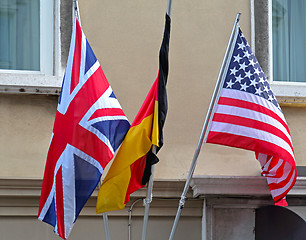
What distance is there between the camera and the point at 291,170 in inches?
281

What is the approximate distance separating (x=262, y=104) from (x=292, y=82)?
1.69 m

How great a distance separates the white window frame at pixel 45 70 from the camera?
7.56 metres

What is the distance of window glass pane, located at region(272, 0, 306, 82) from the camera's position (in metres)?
8.48

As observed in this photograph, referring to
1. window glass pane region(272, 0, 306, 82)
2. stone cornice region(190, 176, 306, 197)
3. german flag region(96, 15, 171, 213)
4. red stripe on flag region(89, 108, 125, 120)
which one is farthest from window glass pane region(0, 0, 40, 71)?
window glass pane region(272, 0, 306, 82)

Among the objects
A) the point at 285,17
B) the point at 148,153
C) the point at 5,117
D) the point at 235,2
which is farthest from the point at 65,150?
the point at 285,17

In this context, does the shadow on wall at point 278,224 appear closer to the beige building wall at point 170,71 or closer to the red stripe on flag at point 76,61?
the beige building wall at point 170,71

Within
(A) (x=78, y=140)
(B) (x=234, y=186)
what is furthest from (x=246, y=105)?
(A) (x=78, y=140)

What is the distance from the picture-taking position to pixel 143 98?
308 inches

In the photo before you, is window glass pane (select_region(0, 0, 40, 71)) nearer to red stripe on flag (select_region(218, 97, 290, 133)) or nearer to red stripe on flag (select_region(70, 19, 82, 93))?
red stripe on flag (select_region(70, 19, 82, 93))

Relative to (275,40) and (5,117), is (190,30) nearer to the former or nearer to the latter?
(275,40)

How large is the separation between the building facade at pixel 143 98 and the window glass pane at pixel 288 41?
0.16 metres

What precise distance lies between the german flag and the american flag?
57 centimetres

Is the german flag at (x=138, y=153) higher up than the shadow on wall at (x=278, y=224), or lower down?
higher up

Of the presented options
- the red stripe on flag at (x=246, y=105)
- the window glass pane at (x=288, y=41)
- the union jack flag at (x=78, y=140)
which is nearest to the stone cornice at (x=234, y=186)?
the red stripe on flag at (x=246, y=105)
